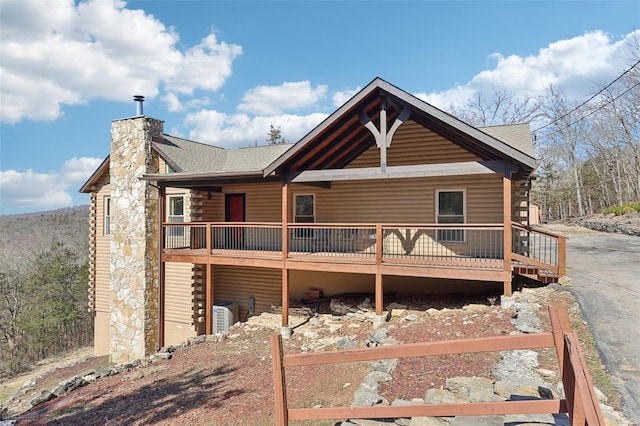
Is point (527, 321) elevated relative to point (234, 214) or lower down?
lower down

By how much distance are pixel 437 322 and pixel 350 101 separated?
6.03 m

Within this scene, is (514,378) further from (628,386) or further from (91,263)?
(91,263)

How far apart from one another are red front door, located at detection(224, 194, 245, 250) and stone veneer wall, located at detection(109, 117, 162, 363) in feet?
9.06

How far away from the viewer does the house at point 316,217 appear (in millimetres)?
10039

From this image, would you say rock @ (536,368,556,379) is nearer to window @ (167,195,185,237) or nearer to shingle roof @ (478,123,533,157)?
shingle roof @ (478,123,533,157)

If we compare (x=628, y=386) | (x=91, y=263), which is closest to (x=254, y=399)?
(x=628, y=386)

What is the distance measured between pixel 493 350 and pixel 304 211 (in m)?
11.9

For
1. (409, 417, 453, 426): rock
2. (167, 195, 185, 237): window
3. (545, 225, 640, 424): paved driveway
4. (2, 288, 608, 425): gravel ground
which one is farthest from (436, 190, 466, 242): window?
(167, 195, 185, 237): window

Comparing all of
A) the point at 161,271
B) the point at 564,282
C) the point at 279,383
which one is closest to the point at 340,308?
the point at 564,282

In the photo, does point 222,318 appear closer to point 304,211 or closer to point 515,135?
point 304,211

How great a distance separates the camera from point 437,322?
356 inches

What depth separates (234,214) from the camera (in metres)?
16.0

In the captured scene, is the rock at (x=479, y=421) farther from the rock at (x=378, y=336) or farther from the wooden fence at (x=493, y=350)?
the rock at (x=378, y=336)

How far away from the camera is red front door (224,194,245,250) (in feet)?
50.3
